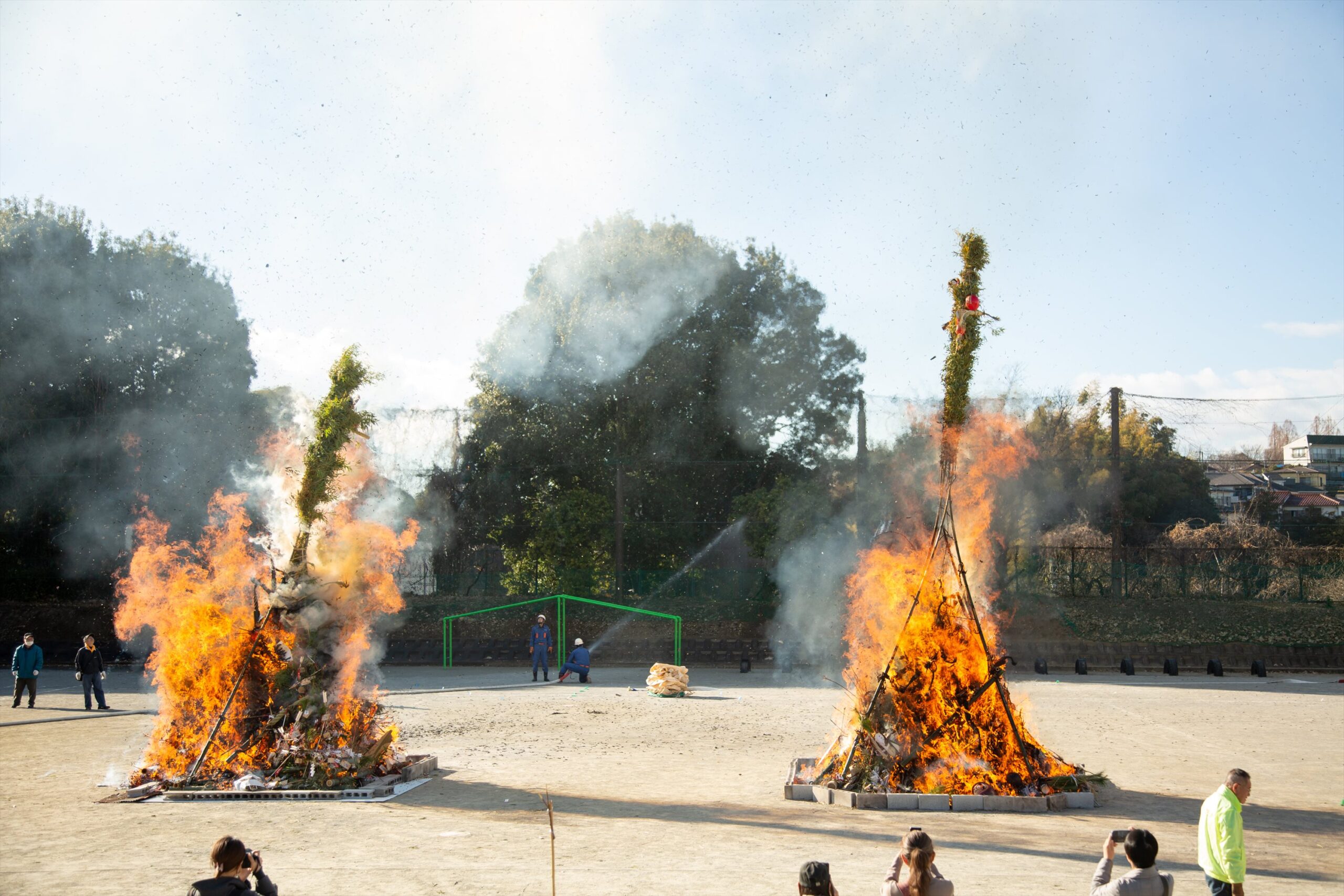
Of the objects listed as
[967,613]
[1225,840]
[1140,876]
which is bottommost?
[1225,840]

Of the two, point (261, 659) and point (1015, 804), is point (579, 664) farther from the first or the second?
point (1015, 804)

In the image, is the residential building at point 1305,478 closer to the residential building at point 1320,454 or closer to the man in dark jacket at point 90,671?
the residential building at point 1320,454

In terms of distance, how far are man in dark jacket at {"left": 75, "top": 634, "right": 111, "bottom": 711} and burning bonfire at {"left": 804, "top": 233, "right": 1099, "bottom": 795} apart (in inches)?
595

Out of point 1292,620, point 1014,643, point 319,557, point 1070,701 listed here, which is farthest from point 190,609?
point 1292,620

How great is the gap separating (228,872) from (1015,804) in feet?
27.5

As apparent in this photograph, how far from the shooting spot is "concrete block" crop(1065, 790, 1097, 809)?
416 inches

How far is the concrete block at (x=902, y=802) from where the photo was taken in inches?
415

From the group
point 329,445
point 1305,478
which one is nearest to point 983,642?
point 329,445

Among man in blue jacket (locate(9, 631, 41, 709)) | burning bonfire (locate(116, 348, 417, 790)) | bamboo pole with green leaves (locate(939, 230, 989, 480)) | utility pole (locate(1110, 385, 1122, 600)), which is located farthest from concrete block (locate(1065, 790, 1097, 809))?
utility pole (locate(1110, 385, 1122, 600))

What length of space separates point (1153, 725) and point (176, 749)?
15.5 m

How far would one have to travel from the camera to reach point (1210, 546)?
36.0m

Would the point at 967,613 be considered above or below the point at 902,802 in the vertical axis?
above

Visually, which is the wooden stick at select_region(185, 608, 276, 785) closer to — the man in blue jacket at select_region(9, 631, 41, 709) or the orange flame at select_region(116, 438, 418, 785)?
the orange flame at select_region(116, 438, 418, 785)

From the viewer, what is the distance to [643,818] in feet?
33.0
